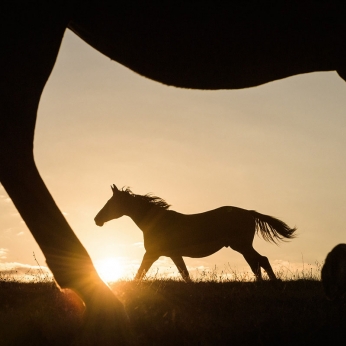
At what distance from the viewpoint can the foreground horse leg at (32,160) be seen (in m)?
2.33

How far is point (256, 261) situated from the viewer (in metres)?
9.48

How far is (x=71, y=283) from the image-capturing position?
240 centimetres

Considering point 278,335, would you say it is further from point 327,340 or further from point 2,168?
point 2,168

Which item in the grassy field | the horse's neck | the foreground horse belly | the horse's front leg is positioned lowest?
the grassy field

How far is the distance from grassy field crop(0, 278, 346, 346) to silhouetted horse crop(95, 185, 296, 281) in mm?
4012

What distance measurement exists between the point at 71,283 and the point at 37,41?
3.94ft

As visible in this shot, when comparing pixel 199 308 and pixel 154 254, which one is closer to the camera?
pixel 199 308

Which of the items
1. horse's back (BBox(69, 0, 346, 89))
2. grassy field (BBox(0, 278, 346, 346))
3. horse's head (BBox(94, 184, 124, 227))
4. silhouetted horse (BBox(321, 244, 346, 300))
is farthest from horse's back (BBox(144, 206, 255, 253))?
horse's back (BBox(69, 0, 346, 89))

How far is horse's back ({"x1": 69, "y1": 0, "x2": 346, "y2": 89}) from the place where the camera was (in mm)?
2215

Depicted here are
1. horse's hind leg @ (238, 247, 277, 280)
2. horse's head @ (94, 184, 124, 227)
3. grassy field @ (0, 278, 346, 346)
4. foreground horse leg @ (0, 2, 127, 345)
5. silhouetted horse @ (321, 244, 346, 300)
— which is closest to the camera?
foreground horse leg @ (0, 2, 127, 345)

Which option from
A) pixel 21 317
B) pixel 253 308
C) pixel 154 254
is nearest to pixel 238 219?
pixel 154 254

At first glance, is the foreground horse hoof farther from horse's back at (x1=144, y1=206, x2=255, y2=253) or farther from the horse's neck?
the horse's neck

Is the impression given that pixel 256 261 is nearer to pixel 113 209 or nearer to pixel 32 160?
pixel 113 209

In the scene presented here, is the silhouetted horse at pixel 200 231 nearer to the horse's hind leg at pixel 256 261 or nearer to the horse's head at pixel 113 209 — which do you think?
the horse's hind leg at pixel 256 261
